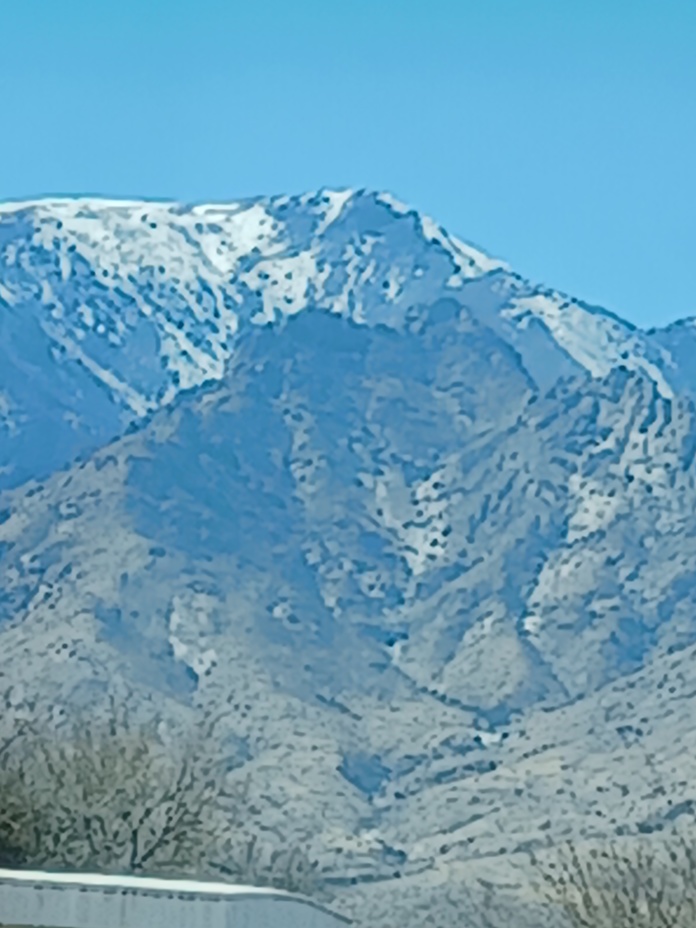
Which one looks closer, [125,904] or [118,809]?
[125,904]

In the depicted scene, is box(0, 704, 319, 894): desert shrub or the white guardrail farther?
box(0, 704, 319, 894): desert shrub

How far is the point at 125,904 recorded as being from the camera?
89.8 feet

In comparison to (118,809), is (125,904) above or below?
below

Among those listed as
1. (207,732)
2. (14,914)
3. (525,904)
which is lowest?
(14,914)

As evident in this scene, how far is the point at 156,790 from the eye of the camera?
6675 centimetres

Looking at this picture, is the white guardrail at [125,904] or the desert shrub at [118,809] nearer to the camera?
the white guardrail at [125,904]

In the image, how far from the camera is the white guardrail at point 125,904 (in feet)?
88.5

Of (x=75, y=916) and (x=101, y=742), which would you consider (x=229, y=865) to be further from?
(x=75, y=916)

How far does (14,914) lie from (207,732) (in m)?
51.2

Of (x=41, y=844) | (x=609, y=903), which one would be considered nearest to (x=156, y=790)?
(x=41, y=844)

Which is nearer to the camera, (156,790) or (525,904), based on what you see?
(156,790)

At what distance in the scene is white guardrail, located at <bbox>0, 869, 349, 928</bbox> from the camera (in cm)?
2698

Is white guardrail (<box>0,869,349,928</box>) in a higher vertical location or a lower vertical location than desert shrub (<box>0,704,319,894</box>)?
lower

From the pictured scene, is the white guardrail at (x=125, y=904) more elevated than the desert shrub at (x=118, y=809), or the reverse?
the desert shrub at (x=118, y=809)
